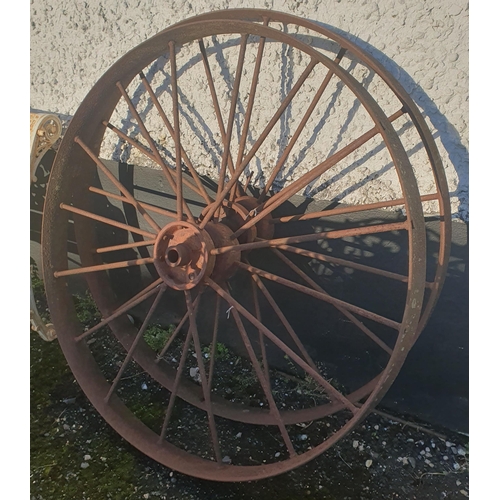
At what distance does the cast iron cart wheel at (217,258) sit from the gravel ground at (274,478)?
0.49ft

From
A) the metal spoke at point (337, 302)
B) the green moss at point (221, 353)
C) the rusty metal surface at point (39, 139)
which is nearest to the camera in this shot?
the metal spoke at point (337, 302)

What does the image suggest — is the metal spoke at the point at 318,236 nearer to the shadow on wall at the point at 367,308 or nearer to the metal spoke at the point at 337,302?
the metal spoke at the point at 337,302

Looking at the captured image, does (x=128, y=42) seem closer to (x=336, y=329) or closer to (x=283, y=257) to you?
(x=283, y=257)

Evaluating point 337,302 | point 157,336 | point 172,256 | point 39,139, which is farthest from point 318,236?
point 39,139

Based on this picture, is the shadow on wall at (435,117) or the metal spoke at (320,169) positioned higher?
the shadow on wall at (435,117)

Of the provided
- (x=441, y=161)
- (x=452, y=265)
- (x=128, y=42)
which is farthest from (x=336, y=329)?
(x=128, y=42)

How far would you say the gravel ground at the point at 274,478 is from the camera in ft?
6.88

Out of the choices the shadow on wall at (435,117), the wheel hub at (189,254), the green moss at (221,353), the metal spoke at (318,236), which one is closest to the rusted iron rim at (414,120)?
the shadow on wall at (435,117)

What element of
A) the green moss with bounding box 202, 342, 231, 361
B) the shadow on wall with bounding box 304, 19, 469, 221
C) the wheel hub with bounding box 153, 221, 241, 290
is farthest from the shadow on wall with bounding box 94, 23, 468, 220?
the green moss with bounding box 202, 342, 231, 361

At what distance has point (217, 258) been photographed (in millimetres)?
2059

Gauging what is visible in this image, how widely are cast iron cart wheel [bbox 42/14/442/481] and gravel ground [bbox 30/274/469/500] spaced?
15 centimetres

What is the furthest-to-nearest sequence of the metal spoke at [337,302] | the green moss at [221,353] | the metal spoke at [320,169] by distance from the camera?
the green moss at [221,353]
the metal spoke at [320,169]
the metal spoke at [337,302]

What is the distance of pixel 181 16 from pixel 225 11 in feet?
1.26

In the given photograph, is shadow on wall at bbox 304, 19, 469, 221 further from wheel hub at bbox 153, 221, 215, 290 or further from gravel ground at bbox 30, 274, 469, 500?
gravel ground at bbox 30, 274, 469, 500
